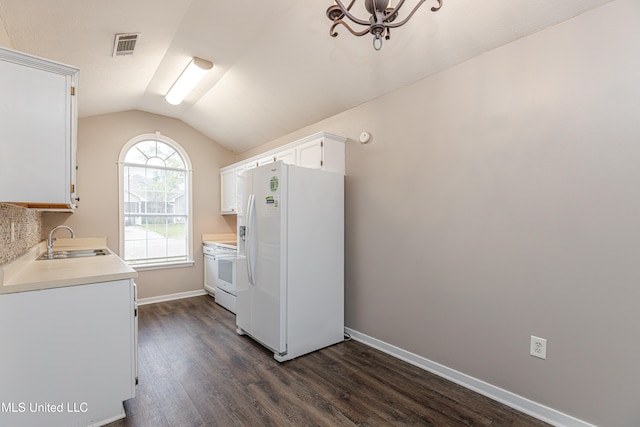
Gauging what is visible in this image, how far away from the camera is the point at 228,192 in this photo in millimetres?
5039

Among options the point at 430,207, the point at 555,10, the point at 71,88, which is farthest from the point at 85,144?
the point at 555,10

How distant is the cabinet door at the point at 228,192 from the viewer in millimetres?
4869

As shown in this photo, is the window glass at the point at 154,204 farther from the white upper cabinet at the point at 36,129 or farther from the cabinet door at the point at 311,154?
the white upper cabinet at the point at 36,129

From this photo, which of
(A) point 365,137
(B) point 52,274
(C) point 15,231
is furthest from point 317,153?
(C) point 15,231

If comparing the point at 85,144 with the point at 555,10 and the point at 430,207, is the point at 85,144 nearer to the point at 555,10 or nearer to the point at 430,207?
the point at 430,207

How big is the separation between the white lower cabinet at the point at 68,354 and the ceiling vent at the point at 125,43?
1961 mm

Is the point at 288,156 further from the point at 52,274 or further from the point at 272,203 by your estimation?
the point at 52,274

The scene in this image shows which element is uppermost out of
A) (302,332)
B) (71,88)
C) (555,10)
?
(555,10)

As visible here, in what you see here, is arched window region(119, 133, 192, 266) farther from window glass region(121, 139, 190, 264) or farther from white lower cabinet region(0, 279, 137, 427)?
white lower cabinet region(0, 279, 137, 427)

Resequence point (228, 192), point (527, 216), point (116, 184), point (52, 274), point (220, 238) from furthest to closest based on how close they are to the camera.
A: point (220, 238) < point (228, 192) < point (116, 184) < point (527, 216) < point (52, 274)

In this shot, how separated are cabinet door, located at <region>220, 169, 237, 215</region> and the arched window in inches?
21.8

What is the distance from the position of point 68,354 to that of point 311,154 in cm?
252

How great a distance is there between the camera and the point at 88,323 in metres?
1.76

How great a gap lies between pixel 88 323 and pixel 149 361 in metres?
1.12
